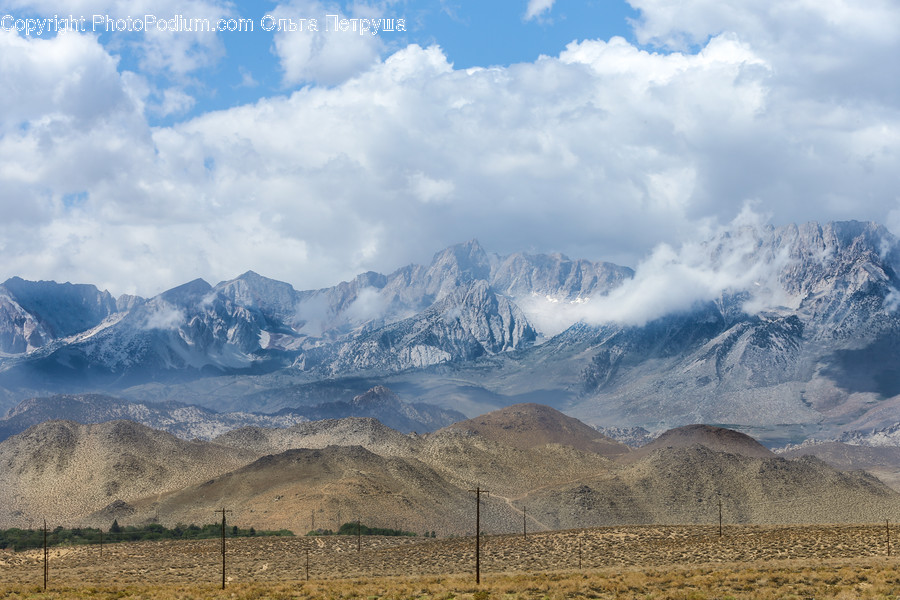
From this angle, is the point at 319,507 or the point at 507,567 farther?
the point at 319,507

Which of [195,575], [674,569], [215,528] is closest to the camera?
[674,569]

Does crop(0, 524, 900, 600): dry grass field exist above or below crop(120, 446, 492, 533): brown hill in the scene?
below

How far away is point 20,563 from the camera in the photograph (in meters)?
116

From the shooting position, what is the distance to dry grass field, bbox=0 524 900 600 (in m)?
75.6

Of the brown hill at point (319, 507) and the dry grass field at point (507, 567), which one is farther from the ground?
the brown hill at point (319, 507)

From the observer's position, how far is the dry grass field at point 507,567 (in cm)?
7556

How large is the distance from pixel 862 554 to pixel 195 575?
6379 centimetres

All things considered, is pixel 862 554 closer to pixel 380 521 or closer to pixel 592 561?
pixel 592 561

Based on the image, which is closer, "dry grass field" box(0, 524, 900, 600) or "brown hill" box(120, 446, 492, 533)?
"dry grass field" box(0, 524, 900, 600)

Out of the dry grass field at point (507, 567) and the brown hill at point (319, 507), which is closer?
the dry grass field at point (507, 567)

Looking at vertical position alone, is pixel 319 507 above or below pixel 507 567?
above

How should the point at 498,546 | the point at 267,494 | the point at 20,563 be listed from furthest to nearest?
the point at 267,494 < the point at 498,546 < the point at 20,563

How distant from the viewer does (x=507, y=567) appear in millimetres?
105812

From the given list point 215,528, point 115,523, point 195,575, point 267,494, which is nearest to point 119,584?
point 195,575
